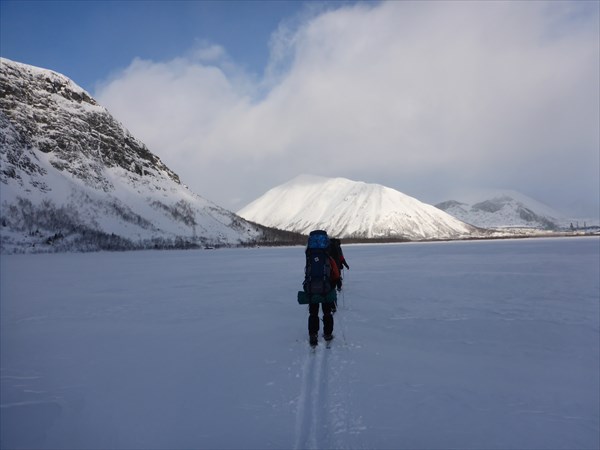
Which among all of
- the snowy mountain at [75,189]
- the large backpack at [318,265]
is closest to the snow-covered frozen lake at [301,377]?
the large backpack at [318,265]

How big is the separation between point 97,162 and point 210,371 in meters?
193

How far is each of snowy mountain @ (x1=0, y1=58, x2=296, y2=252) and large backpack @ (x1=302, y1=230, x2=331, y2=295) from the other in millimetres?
112552

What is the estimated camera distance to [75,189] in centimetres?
14750

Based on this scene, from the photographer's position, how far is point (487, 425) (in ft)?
18.4

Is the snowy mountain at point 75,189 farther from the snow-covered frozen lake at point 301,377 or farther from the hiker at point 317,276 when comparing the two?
the hiker at point 317,276

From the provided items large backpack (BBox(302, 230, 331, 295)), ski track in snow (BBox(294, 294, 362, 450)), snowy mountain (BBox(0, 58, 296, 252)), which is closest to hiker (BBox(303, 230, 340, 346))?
large backpack (BBox(302, 230, 331, 295))

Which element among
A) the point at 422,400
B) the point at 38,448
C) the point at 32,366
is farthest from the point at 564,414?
the point at 32,366

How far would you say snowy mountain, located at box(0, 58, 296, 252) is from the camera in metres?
121

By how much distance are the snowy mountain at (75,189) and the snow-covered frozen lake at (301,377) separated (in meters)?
109

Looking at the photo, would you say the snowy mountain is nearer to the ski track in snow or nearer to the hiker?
the hiker

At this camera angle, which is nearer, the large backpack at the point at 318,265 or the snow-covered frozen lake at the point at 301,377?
the snow-covered frozen lake at the point at 301,377

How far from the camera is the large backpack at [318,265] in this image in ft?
30.5

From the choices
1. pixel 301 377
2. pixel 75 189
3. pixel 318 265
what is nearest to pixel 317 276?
pixel 318 265

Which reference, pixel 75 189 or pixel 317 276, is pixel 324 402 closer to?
pixel 317 276
